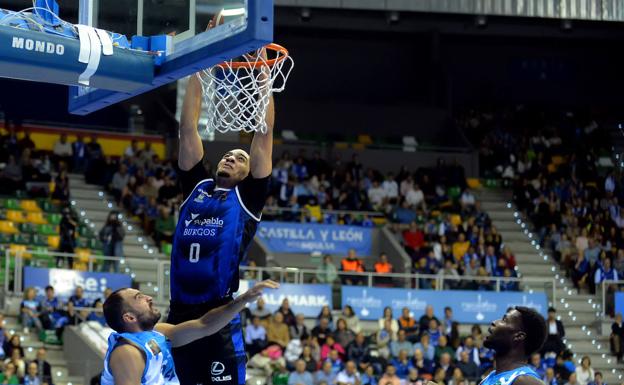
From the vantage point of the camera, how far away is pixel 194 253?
8562mm

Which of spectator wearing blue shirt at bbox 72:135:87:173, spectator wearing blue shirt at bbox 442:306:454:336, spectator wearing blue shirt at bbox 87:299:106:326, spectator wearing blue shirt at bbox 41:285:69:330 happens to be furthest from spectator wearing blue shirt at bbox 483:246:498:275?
spectator wearing blue shirt at bbox 41:285:69:330

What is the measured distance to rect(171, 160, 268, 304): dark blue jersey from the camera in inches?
336

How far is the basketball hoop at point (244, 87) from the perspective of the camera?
8922 mm

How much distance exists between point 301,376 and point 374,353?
2207 millimetres

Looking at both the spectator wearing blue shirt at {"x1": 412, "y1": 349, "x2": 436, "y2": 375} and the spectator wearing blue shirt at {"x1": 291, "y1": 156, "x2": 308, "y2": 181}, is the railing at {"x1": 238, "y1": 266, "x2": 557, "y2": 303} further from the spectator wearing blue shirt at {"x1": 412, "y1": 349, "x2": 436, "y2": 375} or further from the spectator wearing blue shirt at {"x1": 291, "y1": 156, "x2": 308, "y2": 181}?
the spectator wearing blue shirt at {"x1": 291, "y1": 156, "x2": 308, "y2": 181}

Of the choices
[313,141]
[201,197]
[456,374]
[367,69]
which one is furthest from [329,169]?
[201,197]

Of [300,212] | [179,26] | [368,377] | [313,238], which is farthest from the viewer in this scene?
[300,212]

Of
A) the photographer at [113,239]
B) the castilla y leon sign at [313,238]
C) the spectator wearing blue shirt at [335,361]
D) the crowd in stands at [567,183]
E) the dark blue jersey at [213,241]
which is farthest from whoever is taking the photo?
the crowd in stands at [567,183]

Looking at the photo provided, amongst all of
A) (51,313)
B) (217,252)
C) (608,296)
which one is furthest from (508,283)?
(217,252)

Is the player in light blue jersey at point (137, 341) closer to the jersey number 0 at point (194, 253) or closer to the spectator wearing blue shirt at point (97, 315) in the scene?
the jersey number 0 at point (194, 253)

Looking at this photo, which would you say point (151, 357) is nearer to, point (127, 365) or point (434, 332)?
point (127, 365)

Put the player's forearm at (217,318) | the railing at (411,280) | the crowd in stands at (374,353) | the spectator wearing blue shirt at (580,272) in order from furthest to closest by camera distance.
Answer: the spectator wearing blue shirt at (580,272)
the railing at (411,280)
the crowd in stands at (374,353)
the player's forearm at (217,318)

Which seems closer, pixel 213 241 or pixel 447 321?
pixel 213 241

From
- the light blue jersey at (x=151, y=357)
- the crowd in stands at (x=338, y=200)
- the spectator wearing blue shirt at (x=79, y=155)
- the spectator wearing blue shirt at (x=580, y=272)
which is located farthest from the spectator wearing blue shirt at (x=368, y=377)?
the light blue jersey at (x=151, y=357)
